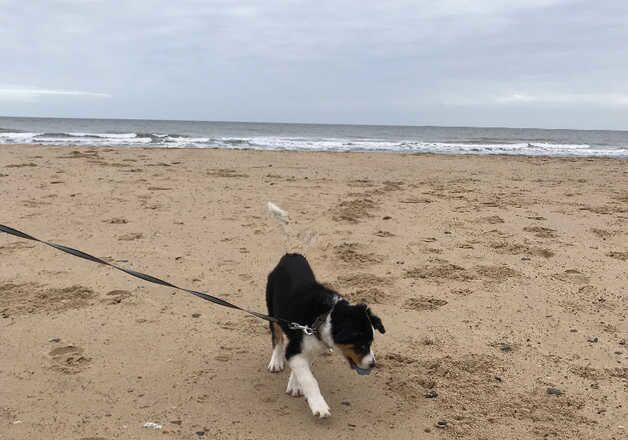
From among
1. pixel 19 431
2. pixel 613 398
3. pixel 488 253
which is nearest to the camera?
pixel 19 431

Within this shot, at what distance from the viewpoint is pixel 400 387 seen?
11.7 ft

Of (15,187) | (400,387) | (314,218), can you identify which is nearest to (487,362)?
(400,387)

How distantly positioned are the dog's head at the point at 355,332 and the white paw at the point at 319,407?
30 cm

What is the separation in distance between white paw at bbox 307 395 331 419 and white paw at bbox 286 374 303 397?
0.97 feet

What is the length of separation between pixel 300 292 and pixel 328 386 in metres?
0.68

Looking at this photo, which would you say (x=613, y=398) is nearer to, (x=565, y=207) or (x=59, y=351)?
(x=59, y=351)

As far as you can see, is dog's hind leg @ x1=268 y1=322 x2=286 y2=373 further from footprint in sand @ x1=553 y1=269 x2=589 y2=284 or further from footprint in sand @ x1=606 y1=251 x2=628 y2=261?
footprint in sand @ x1=606 y1=251 x2=628 y2=261

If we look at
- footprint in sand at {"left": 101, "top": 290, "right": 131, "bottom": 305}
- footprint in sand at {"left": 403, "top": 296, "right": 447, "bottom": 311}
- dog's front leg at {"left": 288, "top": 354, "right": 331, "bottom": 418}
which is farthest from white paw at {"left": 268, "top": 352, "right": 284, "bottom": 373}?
footprint in sand at {"left": 101, "top": 290, "right": 131, "bottom": 305}

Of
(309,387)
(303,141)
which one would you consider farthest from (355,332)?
(303,141)

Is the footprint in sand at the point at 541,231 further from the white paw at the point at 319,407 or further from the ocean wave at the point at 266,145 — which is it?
the ocean wave at the point at 266,145

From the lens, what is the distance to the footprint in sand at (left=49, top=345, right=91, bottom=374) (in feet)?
12.0

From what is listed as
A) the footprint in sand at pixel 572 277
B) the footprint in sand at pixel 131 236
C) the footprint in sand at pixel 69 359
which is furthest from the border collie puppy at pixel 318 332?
the footprint in sand at pixel 131 236

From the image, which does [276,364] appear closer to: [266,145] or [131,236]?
[131,236]

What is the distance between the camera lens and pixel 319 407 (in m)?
3.19
